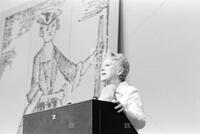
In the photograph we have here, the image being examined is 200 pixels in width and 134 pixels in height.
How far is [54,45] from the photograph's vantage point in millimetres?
3322

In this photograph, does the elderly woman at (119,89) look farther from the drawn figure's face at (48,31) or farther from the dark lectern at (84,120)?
the drawn figure's face at (48,31)

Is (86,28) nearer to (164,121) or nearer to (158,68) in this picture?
(158,68)

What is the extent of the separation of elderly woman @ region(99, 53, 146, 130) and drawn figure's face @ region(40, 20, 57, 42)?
1469 mm

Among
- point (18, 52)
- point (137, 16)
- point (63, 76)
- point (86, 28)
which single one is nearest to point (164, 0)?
point (137, 16)

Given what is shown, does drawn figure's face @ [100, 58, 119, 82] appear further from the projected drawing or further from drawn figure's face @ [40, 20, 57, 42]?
the projected drawing

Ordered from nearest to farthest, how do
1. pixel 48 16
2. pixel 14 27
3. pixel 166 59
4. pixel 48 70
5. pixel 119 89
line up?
pixel 119 89 → pixel 166 59 → pixel 48 70 → pixel 48 16 → pixel 14 27

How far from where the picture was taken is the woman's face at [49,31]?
336 centimetres

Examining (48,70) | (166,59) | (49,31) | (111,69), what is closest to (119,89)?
(111,69)

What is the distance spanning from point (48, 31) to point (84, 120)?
1.99 meters

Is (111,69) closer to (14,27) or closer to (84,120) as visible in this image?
(84,120)

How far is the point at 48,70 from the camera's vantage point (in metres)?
3.33

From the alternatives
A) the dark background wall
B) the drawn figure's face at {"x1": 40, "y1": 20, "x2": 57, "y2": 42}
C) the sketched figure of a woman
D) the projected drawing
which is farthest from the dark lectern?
the projected drawing

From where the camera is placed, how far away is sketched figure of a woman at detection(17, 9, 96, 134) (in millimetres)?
3158

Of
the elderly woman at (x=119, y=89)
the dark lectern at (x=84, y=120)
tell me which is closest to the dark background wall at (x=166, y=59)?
the elderly woman at (x=119, y=89)
